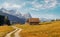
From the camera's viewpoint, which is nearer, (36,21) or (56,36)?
(56,36)

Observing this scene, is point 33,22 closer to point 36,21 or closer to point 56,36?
point 36,21

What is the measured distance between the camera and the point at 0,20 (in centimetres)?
13050

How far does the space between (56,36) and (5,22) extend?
304 ft

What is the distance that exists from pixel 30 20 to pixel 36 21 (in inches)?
216

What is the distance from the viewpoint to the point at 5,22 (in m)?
132

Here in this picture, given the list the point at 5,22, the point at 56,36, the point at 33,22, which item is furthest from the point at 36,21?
the point at 56,36

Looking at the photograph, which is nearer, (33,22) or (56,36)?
(56,36)

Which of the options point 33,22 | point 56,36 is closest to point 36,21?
point 33,22

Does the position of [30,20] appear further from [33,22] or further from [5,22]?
[5,22]

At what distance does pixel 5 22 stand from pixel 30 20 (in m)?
18.6

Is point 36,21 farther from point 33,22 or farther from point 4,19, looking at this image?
point 4,19

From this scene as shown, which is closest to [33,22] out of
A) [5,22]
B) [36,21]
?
[36,21]

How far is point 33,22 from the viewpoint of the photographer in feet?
431

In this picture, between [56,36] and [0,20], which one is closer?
[56,36]
